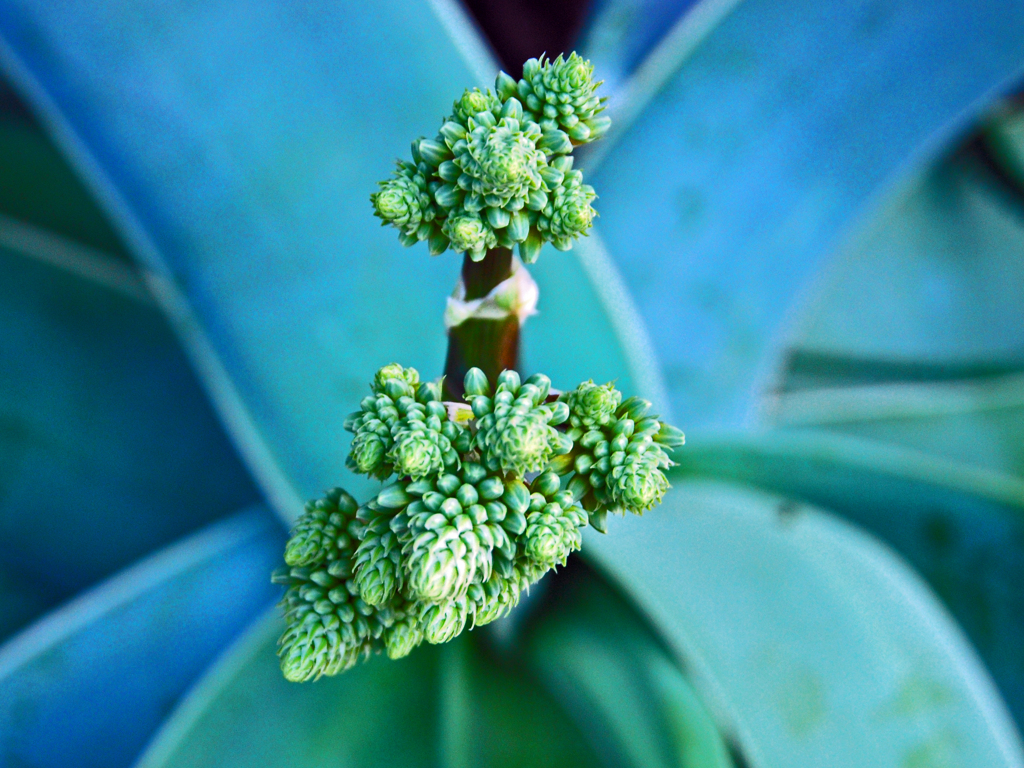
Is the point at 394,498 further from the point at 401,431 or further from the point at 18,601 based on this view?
the point at 18,601

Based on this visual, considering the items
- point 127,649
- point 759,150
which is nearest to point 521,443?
point 127,649

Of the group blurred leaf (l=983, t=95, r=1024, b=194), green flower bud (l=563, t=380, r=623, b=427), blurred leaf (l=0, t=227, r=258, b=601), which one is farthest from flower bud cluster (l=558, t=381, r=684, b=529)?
blurred leaf (l=983, t=95, r=1024, b=194)

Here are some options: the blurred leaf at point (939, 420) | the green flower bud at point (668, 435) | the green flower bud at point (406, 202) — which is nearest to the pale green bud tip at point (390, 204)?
the green flower bud at point (406, 202)

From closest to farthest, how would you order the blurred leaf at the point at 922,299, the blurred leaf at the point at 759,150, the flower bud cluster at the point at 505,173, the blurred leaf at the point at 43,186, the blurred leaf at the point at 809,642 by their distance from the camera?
the flower bud cluster at the point at 505,173 → the blurred leaf at the point at 809,642 → the blurred leaf at the point at 759,150 → the blurred leaf at the point at 43,186 → the blurred leaf at the point at 922,299

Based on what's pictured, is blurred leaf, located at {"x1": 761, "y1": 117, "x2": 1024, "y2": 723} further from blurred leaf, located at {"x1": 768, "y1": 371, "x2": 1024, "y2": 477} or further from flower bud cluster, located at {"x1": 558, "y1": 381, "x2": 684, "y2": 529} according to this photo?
flower bud cluster, located at {"x1": 558, "y1": 381, "x2": 684, "y2": 529}

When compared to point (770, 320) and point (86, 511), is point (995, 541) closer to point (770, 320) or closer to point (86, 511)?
point (770, 320)

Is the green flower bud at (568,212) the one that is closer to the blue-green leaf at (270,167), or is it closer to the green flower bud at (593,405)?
the green flower bud at (593,405)

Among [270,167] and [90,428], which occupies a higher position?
[270,167]

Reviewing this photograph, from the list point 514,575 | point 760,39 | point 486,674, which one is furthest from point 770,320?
point 514,575
